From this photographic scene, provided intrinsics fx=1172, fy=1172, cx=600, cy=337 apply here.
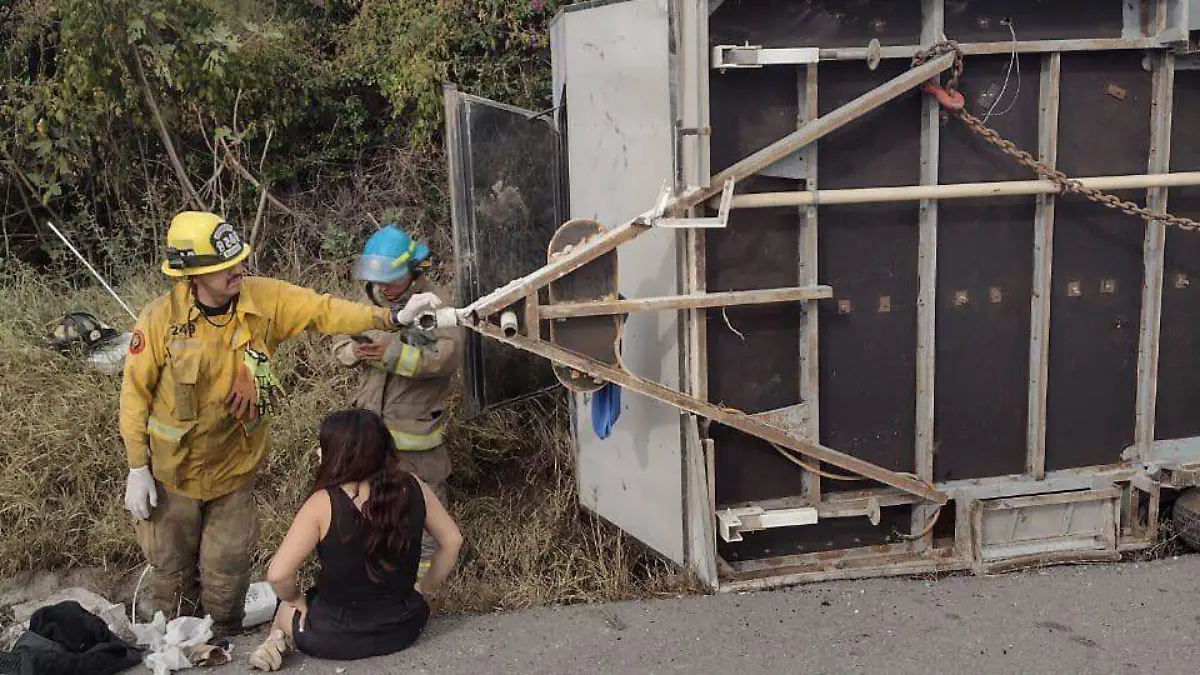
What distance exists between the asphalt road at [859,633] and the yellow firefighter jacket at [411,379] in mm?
1008

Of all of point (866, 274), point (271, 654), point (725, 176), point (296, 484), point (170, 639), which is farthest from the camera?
point (296, 484)

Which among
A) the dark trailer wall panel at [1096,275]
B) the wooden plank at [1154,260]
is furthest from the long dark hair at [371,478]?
the wooden plank at [1154,260]

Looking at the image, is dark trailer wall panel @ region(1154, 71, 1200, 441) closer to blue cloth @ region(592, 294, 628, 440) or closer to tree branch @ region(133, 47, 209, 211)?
blue cloth @ region(592, 294, 628, 440)

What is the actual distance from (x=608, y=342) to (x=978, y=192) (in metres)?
1.69

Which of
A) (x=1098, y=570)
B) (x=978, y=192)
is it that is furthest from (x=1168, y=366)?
(x=978, y=192)

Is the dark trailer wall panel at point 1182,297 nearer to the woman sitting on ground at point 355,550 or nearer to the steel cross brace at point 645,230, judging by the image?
the steel cross brace at point 645,230

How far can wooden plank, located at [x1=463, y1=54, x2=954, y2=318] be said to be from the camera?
4.62 metres

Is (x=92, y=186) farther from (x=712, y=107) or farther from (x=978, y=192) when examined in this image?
(x=978, y=192)

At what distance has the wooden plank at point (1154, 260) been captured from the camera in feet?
16.8

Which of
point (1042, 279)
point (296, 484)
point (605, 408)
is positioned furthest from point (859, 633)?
point (296, 484)

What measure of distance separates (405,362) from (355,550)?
1.33 metres

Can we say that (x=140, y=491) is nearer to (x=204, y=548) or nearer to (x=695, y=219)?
(x=204, y=548)

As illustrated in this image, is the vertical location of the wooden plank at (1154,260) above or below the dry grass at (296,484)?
above

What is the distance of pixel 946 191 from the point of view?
4922 millimetres
